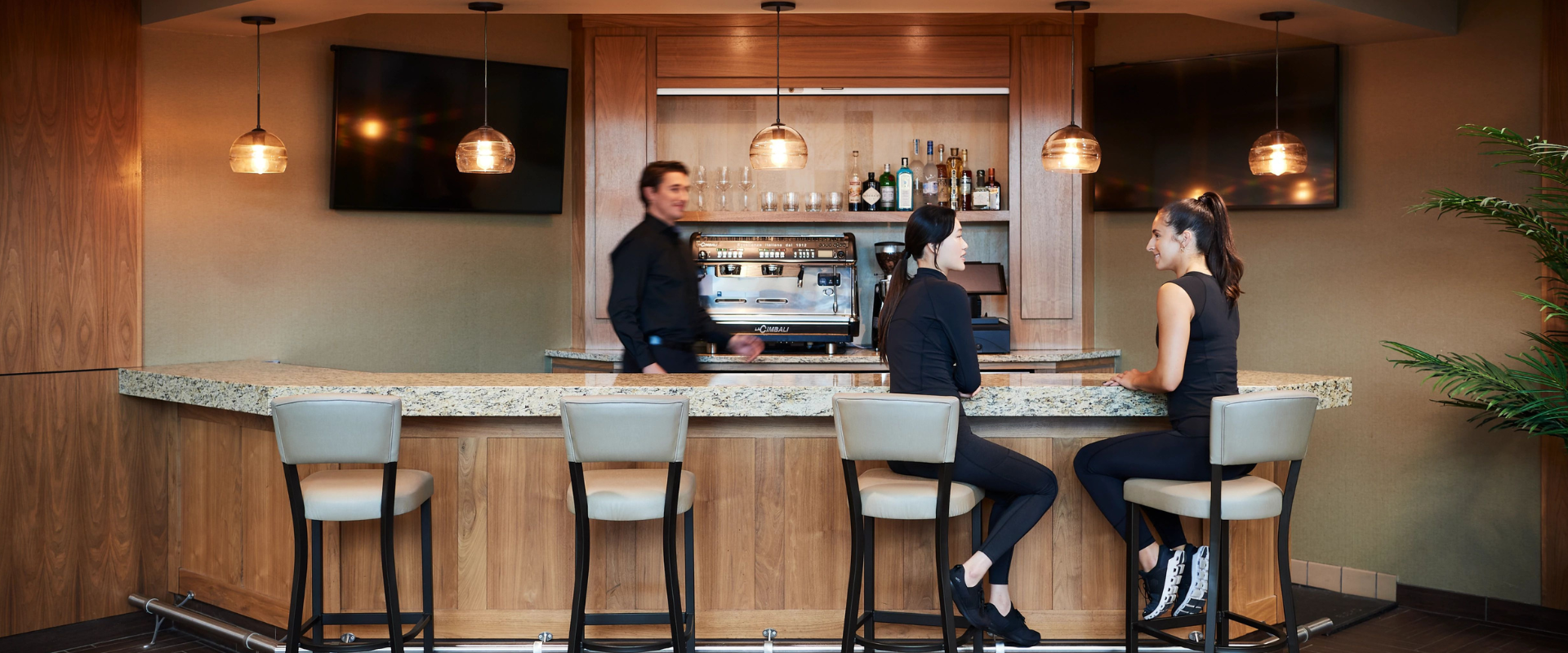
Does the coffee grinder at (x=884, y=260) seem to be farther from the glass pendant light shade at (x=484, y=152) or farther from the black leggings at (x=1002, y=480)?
the black leggings at (x=1002, y=480)

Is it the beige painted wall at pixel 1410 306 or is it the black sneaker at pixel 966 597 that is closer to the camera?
the black sneaker at pixel 966 597

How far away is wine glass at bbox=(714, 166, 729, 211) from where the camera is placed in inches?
235

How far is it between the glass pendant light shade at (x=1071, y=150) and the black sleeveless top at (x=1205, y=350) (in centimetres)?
126

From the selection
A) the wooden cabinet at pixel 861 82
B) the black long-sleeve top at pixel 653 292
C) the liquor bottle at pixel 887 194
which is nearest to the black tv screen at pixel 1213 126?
the wooden cabinet at pixel 861 82

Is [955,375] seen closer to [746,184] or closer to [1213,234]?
[1213,234]

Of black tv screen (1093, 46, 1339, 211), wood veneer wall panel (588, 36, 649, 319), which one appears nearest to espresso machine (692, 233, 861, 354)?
wood veneer wall panel (588, 36, 649, 319)

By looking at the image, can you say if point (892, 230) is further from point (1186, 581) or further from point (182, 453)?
point (182, 453)

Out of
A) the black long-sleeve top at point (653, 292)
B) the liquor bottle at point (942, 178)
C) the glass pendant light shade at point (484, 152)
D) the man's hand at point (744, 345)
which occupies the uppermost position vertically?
the liquor bottle at point (942, 178)

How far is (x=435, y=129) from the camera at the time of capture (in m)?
5.14

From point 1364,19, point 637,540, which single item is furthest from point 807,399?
point 1364,19

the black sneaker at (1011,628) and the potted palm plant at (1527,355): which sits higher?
the potted palm plant at (1527,355)

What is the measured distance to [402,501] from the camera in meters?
3.00

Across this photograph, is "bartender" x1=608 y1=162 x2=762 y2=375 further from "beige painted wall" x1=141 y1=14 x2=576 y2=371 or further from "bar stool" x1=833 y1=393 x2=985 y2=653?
"beige painted wall" x1=141 y1=14 x2=576 y2=371

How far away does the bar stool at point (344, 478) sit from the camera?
2844 millimetres
